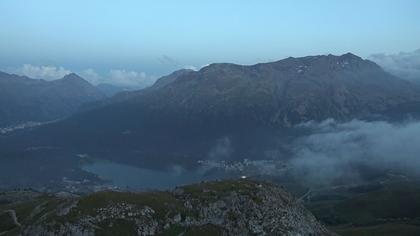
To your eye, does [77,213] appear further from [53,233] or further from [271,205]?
[271,205]

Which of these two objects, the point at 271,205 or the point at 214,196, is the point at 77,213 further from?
the point at 271,205

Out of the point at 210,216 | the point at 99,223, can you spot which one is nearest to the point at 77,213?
the point at 99,223

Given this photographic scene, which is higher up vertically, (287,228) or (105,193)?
(105,193)

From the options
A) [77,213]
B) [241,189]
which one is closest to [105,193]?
[77,213]

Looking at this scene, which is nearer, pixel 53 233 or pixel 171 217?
pixel 53 233

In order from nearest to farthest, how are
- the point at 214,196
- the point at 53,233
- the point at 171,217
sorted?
the point at 53,233 → the point at 171,217 → the point at 214,196

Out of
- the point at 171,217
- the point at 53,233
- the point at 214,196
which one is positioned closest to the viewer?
the point at 53,233
